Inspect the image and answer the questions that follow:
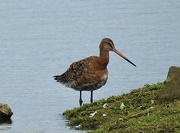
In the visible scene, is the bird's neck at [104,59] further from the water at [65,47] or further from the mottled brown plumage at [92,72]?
the water at [65,47]

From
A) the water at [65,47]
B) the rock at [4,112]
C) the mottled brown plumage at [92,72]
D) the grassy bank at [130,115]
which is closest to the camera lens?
the grassy bank at [130,115]

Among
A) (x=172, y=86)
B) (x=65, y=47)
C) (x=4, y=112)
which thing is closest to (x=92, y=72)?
(x=4, y=112)

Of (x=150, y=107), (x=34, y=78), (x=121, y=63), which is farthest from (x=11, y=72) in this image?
(x=150, y=107)

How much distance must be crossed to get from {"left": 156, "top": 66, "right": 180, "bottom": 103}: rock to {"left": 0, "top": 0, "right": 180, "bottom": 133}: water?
5.34 ft

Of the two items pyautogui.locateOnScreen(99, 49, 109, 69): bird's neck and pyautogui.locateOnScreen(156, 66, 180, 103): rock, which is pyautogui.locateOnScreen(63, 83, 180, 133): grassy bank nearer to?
pyautogui.locateOnScreen(156, 66, 180, 103): rock

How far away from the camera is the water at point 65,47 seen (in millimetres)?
18062

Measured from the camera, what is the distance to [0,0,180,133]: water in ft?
59.3

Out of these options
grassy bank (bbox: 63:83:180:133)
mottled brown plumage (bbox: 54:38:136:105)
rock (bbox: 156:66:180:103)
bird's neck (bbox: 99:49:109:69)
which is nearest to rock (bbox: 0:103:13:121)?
grassy bank (bbox: 63:83:180:133)

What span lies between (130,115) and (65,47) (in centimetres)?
1350

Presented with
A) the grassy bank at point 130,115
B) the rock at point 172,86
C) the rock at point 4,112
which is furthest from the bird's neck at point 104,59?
the rock at point 172,86

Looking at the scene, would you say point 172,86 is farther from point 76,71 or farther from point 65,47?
point 65,47

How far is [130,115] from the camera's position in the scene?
13359 millimetres

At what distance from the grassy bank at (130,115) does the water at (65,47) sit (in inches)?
13.3

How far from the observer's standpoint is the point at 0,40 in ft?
93.9
